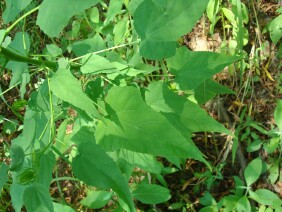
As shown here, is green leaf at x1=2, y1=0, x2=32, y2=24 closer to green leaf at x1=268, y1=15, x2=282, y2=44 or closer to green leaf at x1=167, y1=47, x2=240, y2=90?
green leaf at x1=167, y1=47, x2=240, y2=90

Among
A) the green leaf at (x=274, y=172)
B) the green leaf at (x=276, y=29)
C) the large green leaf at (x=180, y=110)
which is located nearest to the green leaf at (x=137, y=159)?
the large green leaf at (x=180, y=110)

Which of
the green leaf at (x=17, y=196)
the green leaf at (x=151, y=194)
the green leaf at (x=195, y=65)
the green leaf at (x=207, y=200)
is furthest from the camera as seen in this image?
the green leaf at (x=207, y=200)

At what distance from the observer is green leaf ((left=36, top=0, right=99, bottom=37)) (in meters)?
0.51

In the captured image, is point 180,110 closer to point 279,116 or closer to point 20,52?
point 20,52

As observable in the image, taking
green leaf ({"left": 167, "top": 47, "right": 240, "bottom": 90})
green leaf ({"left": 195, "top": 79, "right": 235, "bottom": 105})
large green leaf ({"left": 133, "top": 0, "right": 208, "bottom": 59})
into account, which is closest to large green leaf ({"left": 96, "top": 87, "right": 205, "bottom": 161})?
large green leaf ({"left": 133, "top": 0, "right": 208, "bottom": 59})

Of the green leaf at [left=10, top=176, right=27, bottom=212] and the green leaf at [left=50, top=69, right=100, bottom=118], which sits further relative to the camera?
the green leaf at [left=10, top=176, right=27, bottom=212]

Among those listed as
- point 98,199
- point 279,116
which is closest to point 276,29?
point 279,116

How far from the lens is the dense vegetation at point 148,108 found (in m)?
0.64

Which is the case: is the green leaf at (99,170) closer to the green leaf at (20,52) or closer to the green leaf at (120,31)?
the green leaf at (20,52)

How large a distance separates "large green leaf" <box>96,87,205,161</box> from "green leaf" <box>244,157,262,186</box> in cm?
80

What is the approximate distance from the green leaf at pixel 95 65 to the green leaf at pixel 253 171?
811 mm

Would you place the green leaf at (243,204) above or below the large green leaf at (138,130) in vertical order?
below

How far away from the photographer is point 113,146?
68cm

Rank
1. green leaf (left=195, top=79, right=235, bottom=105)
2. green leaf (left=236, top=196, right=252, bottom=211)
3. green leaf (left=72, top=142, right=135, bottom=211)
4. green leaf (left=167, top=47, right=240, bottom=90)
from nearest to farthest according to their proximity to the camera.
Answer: green leaf (left=72, top=142, right=135, bottom=211)
green leaf (left=167, top=47, right=240, bottom=90)
green leaf (left=195, top=79, right=235, bottom=105)
green leaf (left=236, top=196, right=252, bottom=211)
